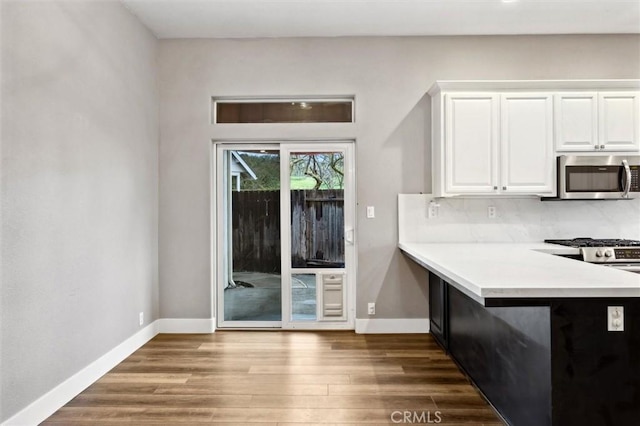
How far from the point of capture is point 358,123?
156 inches

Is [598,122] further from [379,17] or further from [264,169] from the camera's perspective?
[264,169]

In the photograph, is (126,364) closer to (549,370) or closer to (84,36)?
(84,36)

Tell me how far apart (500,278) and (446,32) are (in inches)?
112

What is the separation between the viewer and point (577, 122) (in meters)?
3.58

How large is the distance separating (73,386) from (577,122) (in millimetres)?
4463

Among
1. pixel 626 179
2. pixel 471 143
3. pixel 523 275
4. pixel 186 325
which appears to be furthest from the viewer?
pixel 186 325

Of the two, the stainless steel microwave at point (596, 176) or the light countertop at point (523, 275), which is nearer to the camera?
the light countertop at point (523, 275)

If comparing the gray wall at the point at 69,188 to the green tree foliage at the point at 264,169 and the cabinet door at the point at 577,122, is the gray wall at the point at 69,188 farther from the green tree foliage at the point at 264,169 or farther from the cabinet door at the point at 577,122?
the cabinet door at the point at 577,122

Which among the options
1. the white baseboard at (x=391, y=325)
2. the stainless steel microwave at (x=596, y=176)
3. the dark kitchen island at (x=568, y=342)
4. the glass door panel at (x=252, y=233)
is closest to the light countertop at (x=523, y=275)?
the dark kitchen island at (x=568, y=342)

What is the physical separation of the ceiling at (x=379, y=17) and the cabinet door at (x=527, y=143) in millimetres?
719

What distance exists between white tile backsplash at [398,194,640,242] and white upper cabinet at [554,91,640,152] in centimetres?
60

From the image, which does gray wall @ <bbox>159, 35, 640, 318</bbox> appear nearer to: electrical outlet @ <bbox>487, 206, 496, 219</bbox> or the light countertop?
electrical outlet @ <bbox>487, 206, 496, 219</bbox>

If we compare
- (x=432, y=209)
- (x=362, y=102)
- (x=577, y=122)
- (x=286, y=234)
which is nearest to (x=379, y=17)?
(x=362, y=102)

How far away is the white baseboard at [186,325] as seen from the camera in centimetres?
402
